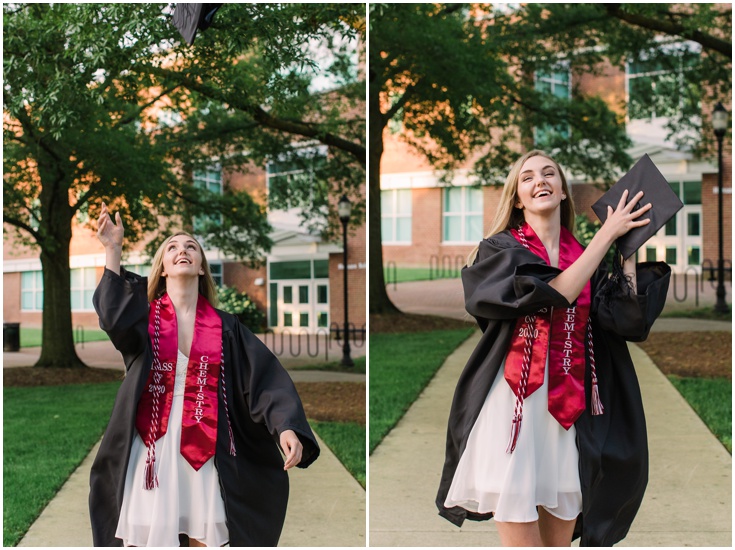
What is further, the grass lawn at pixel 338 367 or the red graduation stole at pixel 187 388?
the grass lawn at pixel 338 367

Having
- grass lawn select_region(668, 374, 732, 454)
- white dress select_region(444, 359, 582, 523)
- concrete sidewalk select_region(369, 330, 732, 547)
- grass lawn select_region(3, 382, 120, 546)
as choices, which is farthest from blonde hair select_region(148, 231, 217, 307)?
grass lawn select_region(668, 374, 732, 454)

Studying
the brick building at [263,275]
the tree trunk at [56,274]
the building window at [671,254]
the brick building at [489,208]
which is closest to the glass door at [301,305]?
the brick building at [263,275]

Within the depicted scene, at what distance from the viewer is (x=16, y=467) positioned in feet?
23.8

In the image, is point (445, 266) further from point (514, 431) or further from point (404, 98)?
point (514, 431)

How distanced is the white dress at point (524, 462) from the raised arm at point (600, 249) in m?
0.33

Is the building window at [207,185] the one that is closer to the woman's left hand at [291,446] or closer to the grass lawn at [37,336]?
the grass lawn at [37,336]

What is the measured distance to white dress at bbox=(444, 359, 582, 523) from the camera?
2.46 metres

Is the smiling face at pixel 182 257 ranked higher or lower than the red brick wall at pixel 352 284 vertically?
higher

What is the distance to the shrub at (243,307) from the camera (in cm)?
901

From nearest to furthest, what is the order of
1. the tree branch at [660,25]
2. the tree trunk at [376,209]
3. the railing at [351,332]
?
the tree branch at [660,25] < the tree trunk at [376,209] < the railing at [351,332]

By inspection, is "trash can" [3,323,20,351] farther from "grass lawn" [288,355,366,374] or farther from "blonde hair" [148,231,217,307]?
"blonde hair" [148,231,217,307]

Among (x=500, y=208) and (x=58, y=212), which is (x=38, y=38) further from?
(x=500, y=208)

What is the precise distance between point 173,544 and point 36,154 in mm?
7663

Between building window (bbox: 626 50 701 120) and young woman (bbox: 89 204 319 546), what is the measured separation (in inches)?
398
